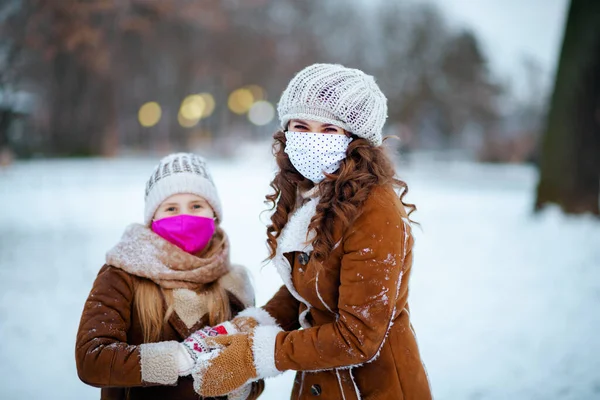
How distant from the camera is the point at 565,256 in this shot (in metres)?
7.84

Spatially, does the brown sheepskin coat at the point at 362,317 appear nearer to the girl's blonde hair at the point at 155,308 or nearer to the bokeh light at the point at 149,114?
the girl's blonde hair at the point at 155,308

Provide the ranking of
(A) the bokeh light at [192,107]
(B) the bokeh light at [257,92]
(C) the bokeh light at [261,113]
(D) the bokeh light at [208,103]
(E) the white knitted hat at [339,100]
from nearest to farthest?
(E) the white knitted hat at [339,100] → (A) the bokeh light at [192,107] → (B) the bokeh light at [257,92] → (D) the bokeh light at [208,103] → (C) the bokeh light at [261,113]

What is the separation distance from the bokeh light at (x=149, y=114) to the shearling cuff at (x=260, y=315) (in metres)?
32.7

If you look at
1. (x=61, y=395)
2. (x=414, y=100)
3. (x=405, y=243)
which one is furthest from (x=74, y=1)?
(x=414, y=100)

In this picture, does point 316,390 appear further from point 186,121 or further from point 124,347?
point 186,121

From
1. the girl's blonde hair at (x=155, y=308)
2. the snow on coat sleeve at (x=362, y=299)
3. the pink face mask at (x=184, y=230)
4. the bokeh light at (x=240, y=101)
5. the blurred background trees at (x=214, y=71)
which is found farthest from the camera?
the bokeh light at (x=240, y=101)

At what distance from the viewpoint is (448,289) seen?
661 cm

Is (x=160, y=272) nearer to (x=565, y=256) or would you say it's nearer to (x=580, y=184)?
(x=565, y=256)

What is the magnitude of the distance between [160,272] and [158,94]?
32.9 metres

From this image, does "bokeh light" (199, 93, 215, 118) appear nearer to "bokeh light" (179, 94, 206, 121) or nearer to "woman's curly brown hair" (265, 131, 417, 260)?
"bokeh light" (179, 94, 206, 121)

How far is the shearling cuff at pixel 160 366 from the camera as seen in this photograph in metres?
2.13

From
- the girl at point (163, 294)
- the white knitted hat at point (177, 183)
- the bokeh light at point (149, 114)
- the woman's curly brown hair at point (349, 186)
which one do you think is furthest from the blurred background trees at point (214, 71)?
the woman's curly brown hair at point (349, 186)

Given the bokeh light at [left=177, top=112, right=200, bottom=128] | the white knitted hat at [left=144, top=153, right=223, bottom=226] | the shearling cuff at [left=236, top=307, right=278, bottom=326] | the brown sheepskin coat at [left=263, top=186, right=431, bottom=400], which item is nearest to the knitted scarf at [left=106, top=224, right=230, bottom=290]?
the white knitted hat at [left=144, top=153, right=223, bottom=226]

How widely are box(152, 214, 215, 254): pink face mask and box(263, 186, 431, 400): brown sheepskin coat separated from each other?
1.86 ft
